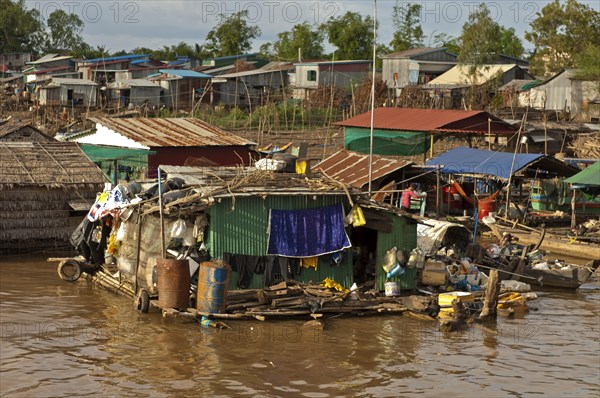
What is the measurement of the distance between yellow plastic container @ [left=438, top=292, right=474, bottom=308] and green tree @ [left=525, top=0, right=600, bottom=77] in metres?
35.6

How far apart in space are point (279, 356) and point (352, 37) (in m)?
49.8

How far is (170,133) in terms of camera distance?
23812 mm

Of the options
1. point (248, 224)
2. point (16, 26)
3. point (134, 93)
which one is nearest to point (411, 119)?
point (248, 224)

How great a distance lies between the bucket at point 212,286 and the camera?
1363 cm

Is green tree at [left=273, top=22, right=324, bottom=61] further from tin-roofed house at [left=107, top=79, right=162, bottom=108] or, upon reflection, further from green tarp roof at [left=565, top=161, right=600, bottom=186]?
green tarp roof at [left=565, top=161, right=600, bottom=186]

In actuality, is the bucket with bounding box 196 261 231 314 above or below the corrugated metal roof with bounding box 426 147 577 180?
below

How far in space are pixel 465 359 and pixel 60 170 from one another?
10762 mm

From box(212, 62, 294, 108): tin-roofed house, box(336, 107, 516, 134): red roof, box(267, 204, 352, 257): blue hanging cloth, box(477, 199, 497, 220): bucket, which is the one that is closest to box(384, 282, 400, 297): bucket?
box(267, 204, 352, 257): blue hanging cloth

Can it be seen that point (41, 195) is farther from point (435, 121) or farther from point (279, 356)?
point (435, 121)

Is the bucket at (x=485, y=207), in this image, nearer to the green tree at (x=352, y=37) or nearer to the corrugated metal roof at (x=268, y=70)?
the corrugated metal roof at (x=268, y=70)

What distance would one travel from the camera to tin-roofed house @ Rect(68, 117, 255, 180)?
22703 mm

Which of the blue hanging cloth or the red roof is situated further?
the red roof

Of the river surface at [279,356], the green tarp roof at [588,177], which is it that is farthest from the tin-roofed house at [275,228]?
the green tarp roof at [588,177]

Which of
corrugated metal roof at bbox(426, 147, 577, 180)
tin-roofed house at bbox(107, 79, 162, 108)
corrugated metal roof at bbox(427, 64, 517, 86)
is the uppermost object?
corrugated metal roof at bbox(427, 64, 517, 86)
